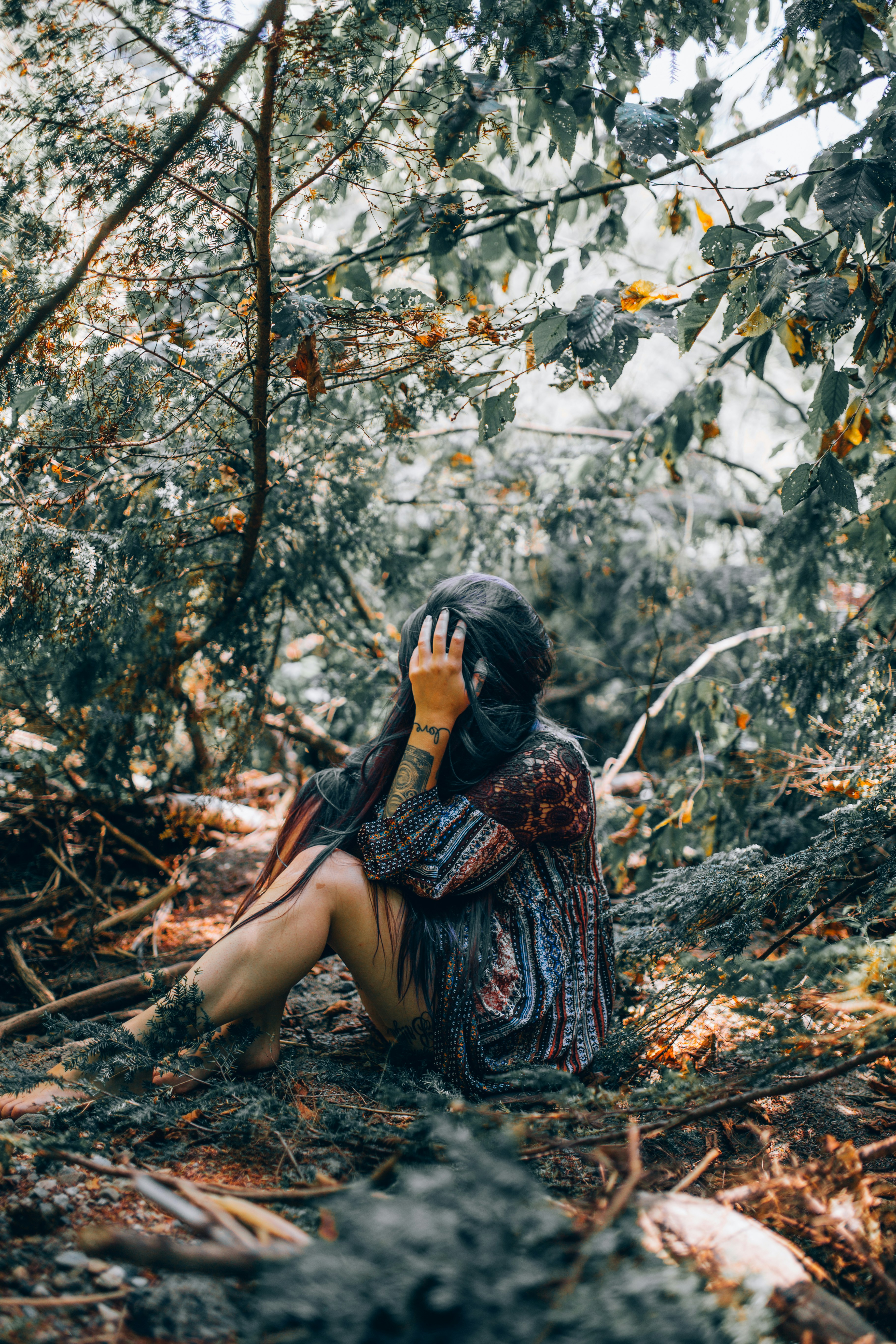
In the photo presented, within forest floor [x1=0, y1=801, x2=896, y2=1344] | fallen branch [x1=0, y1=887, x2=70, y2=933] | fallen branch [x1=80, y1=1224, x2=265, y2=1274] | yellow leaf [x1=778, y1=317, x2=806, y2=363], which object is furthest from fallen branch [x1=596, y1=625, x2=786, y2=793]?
fallen branch [x1=80, y1=1224, x2=265, y2=1274]

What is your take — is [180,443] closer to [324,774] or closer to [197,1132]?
[324,774]

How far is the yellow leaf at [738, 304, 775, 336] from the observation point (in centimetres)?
199

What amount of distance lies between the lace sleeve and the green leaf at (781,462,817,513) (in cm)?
84

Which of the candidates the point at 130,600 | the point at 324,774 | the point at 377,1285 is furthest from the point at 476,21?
the point at 377,1285

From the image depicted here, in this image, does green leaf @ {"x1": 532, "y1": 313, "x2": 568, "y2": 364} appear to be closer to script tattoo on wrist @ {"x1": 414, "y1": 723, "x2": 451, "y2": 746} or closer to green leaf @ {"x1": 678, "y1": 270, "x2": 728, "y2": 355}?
green leaf @ {"x1": 678, "y1": 270, "x2": 728, "y2": 355}

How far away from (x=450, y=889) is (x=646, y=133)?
180 cm

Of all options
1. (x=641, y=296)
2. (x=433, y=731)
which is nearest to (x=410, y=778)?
(x=433, y=731)

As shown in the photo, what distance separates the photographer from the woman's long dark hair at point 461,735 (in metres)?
2.03

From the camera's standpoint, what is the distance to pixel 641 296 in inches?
83.7

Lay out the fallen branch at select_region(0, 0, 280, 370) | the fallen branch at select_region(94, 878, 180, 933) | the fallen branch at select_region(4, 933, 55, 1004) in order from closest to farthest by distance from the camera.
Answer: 1. the fallen branch at select_region(0, 0, 280, 370)
2. the fallen branch at select_region(4, 933, 55, 1004)
3. the fallen branch at select_region(94, 878, 180, 933)

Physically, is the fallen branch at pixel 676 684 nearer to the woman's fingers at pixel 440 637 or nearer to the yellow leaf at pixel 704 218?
the woman's fingers at pixel 440 637

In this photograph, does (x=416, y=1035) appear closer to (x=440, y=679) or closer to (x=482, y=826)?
(x=482, y=826)

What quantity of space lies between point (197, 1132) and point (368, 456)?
226cm

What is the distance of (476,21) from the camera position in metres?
2.05
